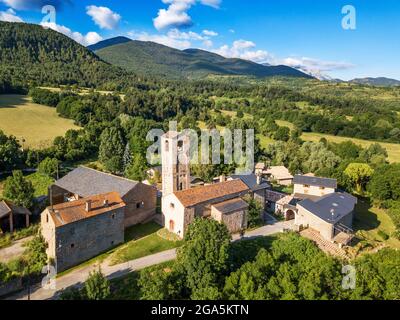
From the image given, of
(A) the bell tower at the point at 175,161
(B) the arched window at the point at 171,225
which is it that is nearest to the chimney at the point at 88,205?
(B) the arched window at the point at 171,225

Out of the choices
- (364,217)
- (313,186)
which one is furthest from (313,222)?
(364,217)

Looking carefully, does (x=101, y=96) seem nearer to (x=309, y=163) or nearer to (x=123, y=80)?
(x=123, y=80)

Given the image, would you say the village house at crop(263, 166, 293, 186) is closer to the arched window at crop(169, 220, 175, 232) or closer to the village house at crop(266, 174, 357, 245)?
the village house at crop(266, 174, 357, 245)

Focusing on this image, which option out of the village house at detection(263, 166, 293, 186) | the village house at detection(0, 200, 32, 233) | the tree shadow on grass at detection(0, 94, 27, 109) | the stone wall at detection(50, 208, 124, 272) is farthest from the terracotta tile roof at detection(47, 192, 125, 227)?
the tree shadow on grass at detection(0, 94, 27, 109)

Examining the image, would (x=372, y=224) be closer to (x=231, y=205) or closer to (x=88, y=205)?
(x=231, y=205)

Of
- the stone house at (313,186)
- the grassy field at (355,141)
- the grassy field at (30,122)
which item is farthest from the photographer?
the grassy field at (355,141)

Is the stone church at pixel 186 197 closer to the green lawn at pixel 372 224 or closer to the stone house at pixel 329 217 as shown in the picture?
the stone house at pixel 329 217
